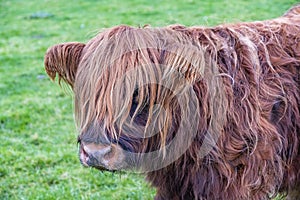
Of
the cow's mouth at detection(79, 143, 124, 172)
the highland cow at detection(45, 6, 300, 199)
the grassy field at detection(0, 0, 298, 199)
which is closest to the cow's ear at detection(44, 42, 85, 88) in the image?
the highland cow at detection(45, 6, 300, 199)

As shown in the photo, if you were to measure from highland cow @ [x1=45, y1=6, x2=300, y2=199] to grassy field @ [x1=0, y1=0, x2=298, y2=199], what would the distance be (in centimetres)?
46

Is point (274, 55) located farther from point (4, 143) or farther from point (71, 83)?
point (4, 143)

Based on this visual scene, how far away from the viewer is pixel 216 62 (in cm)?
280

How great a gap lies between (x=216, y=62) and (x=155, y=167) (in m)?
0.61

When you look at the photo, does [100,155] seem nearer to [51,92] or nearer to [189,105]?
[189,105]

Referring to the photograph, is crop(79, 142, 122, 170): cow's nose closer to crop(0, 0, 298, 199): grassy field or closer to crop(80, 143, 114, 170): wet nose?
crop(80, 143, 114, 170): wet nose

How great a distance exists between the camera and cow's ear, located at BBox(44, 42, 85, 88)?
290 cm

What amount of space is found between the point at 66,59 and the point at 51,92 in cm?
498

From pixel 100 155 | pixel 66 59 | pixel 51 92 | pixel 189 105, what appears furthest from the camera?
pixel 51 92

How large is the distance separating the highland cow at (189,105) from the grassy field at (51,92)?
46cm

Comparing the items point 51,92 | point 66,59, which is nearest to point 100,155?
point 66,59

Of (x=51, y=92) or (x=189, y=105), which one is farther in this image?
(x=51, y=92)

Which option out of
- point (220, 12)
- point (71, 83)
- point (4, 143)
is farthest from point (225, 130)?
point (220, 12)

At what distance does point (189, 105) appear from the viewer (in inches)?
106
